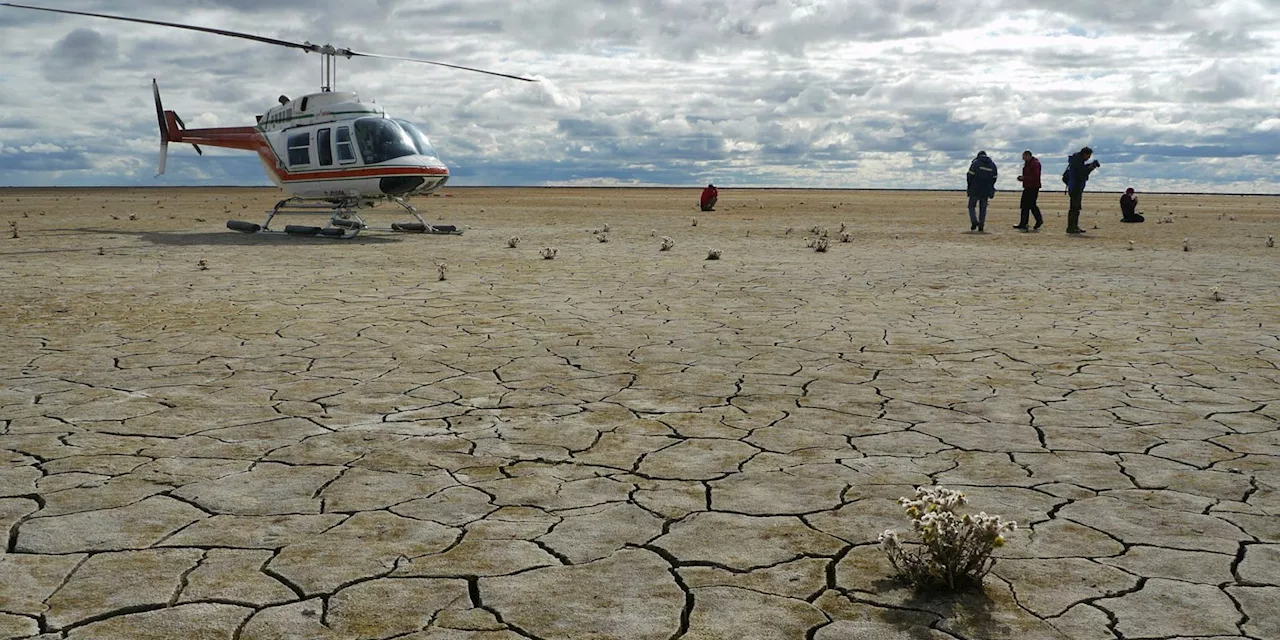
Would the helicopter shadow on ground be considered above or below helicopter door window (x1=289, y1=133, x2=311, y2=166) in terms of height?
below

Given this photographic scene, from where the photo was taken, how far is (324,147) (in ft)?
60.5

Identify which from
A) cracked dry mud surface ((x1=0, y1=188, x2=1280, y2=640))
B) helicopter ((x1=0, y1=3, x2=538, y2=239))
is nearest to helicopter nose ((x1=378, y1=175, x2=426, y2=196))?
helicopter ((x1=0, y1=3, x2=538, y2=239))

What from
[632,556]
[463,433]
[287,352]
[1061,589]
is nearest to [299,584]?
[632,556]

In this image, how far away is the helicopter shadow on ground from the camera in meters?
18.3

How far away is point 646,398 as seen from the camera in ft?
20.7

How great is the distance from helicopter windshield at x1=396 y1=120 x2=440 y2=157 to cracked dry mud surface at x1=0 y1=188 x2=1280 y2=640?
8.23 meters

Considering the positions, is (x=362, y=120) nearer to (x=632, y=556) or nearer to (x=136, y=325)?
(x=136, y=325)

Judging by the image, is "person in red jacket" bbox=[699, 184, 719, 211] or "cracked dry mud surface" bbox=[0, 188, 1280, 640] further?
"person in red jacket" bbox=[699, 184, 719, 211]

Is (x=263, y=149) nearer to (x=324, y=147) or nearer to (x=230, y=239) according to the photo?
(x=230, y=239)

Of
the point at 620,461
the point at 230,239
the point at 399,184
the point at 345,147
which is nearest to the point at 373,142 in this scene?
the point at 345,147

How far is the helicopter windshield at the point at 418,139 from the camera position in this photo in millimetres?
18641

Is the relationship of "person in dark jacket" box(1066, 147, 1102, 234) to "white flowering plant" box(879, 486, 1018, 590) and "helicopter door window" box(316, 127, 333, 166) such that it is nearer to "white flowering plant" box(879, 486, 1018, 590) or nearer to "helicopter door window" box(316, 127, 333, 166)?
"helicopter door window" box(316, 127, 333, 166)

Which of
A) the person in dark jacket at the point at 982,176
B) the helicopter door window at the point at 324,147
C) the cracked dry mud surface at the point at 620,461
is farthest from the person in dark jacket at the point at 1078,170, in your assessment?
the helicopter door window at the point at 324,147

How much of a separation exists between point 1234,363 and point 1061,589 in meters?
4.82
